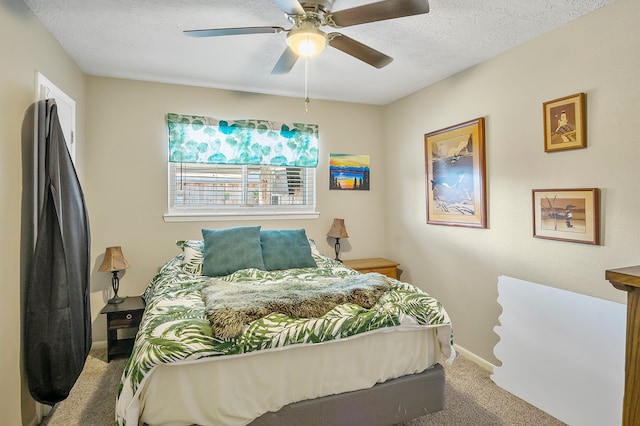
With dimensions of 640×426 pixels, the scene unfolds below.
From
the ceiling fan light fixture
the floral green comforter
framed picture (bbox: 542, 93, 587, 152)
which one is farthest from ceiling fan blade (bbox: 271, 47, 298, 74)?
framed picture (bbox: 542, 93, 587, 152)

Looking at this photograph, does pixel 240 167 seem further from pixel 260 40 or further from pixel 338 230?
pixel 260 40

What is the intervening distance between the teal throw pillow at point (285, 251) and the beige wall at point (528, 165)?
127cm

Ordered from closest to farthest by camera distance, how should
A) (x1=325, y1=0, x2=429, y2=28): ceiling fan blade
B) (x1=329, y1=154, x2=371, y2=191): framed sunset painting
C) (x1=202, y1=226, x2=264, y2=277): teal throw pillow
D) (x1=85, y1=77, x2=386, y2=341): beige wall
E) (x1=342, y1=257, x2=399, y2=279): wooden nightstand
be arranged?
(x1=325, y1=0, x2=429, y2=28): ceiling fan blade → (x1=202, y1=226, x2=264, y2=277): teal throw pillow → (x1=85, y1=77, x2=386, y2=341): beige wall → (x1=342, y1=257, x2=399, y2=279): wooden nightstand → (x1=329, y1=154, x2=371, y2=191): framed sunset painting

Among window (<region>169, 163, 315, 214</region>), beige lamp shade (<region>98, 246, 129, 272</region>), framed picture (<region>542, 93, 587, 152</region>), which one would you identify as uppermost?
framed picture (<region>542, 93, 587, 152</region>)

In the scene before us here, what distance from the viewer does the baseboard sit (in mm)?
2766

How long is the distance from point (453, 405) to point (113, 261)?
2.84 m

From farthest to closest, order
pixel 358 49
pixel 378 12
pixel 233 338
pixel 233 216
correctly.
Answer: pixel 233 216 → pixel 358 49 → pixel 378 12 → pixel 233 338

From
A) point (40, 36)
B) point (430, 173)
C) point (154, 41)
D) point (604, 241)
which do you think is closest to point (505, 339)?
point (604, 241)

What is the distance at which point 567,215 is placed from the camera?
2213 millimetres

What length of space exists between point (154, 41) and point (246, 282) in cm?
183

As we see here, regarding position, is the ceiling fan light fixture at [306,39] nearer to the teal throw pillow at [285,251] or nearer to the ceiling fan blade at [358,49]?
the ceiling fan blade at [358,49]

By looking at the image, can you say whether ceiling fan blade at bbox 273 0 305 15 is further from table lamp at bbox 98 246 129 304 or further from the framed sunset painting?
table lamp at bbox 98 246 129 304

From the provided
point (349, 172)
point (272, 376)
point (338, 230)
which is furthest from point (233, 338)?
point (349, 172)

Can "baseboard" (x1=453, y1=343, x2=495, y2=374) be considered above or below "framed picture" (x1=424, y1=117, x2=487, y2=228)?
below
